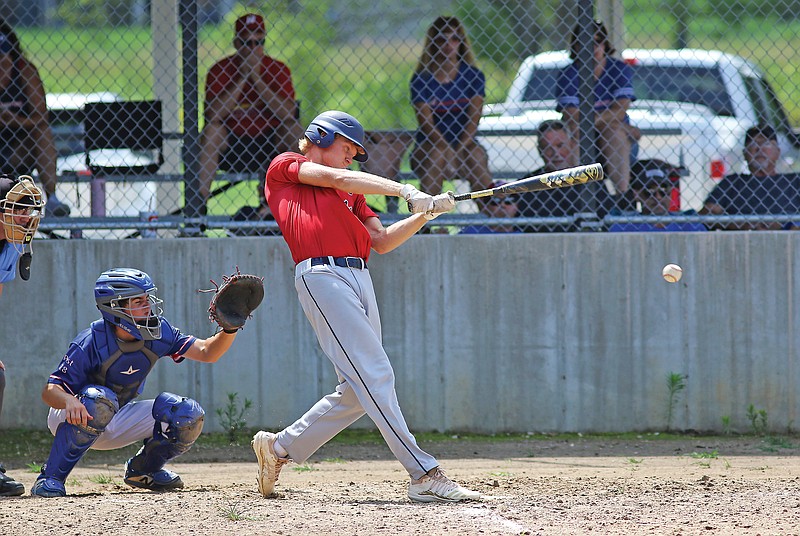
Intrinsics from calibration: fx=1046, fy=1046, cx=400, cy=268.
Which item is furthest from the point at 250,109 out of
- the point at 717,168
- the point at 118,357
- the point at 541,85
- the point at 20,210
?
the point at 717,168

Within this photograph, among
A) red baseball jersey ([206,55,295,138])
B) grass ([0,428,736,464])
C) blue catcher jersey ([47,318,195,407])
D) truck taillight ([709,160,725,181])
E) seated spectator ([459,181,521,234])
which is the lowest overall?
grass ([0,428,736,464])

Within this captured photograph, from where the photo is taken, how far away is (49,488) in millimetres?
4836

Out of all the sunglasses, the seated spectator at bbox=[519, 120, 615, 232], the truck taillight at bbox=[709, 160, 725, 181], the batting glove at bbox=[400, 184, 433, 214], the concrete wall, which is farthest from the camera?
the truck taillight at bbox=[709, 160, 725, 181]

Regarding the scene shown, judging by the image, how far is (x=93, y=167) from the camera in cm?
751

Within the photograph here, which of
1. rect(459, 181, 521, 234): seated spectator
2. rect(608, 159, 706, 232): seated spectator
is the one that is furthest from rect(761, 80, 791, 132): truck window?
rect(459, 181, 521, 234): seated spectator

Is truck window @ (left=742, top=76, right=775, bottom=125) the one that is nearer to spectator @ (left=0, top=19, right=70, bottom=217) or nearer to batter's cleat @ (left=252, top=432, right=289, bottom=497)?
spectator @ (left=0, top=19, right=70, bottom=217)

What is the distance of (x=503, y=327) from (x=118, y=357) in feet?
8.55

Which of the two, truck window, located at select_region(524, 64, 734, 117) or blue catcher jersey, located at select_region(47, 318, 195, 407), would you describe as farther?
truck window, located at select_region(524, 64, 734, 117)

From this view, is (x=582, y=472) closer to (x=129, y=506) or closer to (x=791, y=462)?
(x=791, y=462)

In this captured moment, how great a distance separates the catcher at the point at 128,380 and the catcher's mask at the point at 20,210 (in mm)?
411

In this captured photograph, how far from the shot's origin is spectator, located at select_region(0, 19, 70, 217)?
7.14 metres

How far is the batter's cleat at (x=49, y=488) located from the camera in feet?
15.8

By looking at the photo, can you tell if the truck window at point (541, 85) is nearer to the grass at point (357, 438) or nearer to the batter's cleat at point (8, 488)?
the grass at point (357, 438)

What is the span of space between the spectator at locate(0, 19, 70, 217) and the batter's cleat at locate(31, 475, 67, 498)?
292 cm
